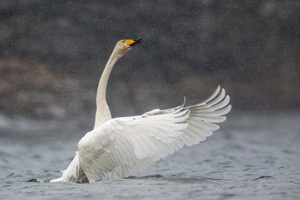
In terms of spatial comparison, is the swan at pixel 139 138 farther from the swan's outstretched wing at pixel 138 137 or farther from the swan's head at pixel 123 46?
the swan's head at pixel 123 46

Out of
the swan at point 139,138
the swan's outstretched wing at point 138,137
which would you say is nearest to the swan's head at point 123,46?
the swan at point 139,138

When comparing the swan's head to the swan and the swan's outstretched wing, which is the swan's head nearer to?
the swan

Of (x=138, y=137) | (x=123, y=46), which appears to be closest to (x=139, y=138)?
(x=138, y=137)

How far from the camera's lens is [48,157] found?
18.6m

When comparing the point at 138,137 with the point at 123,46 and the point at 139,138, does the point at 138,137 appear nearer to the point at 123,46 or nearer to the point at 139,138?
the point at 139,138

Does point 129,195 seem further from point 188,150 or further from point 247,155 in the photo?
point 188,150

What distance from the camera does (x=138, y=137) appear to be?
1159cm

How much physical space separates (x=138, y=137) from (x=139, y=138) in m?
0.02

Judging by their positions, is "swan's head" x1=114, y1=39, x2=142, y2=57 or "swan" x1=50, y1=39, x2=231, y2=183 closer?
"swan" x1=50, y1=39, x2=231, y2=183

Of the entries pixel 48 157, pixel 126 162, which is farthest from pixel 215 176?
pixel 48 157

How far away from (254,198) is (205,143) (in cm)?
992

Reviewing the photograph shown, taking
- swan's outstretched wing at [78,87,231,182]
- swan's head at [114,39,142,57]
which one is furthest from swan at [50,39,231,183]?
swan's head at [114,39,142,57]

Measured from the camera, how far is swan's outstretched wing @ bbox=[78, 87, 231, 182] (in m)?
11.5

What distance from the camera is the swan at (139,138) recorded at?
37.9ft
